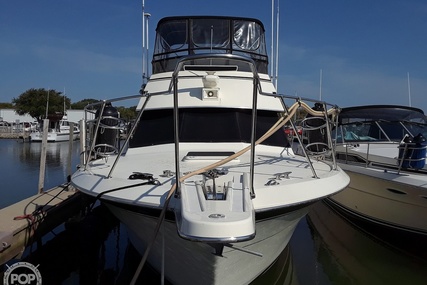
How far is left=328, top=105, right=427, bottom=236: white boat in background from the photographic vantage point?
5.50 metres

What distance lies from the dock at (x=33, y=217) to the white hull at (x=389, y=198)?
5300 mm

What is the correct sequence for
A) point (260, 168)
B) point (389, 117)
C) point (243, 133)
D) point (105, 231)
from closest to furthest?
point (260, 168)
point (243, 133)
point (105, 231)
point (389, 117)

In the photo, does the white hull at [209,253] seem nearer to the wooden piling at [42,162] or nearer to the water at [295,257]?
the water at [295,257]

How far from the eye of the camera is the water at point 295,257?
507cm

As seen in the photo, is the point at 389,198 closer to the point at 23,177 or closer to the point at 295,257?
the point at 295,257

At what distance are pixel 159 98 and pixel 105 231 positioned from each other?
10.7 ft

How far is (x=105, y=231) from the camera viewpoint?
278 inches

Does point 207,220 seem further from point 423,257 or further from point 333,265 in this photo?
point 423,257

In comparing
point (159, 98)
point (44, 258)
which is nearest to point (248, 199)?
point (159, 98)

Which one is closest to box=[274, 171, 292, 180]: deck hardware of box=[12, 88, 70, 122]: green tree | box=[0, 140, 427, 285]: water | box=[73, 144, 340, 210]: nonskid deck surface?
box=[73, 144, 340, 210]: nonskid deck surface

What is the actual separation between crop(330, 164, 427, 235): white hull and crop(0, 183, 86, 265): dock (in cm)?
530

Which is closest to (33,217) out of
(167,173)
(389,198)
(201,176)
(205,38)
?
(167,173)

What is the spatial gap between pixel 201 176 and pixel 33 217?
3127mm

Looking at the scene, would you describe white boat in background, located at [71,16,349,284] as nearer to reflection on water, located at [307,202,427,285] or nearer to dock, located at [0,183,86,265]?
dock, located at [0,183,86,265]
